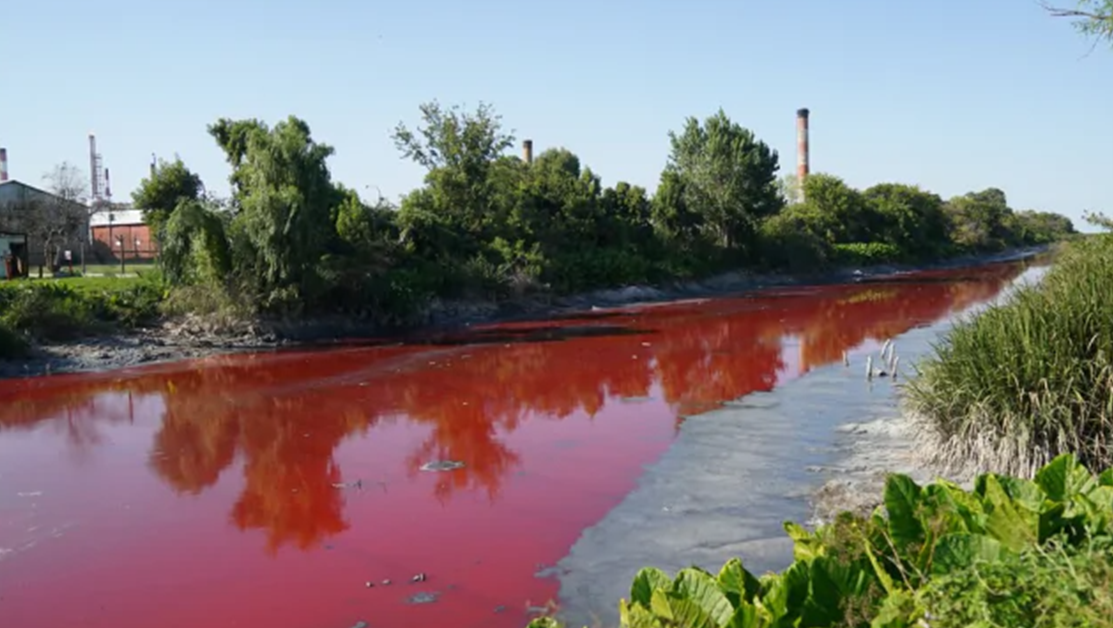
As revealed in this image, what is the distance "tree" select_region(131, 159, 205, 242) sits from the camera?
106 feet

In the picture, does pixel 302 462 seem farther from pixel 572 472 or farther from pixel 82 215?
pixel 82 215

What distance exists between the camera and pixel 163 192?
107ft

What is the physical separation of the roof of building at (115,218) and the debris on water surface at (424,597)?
51.0 m

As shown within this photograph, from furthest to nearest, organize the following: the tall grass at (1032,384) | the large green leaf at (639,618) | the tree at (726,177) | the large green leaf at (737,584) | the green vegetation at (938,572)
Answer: the tree at (726,177), the tall grass at (1032,384), the large green leaf at (737,584), the large green leaf at (639,618), the green vegetation at (938,572)

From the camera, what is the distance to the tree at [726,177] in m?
50.9

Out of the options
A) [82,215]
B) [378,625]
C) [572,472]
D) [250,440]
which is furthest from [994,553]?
[82,215]

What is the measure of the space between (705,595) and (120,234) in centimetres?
5637

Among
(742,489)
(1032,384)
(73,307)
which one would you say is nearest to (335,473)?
(742,489)

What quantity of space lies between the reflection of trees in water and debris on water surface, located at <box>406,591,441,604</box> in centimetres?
212

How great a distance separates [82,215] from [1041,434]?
159 ft

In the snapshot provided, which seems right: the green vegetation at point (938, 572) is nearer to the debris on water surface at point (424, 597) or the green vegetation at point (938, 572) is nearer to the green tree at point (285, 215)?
the debris on water surface at point (424, 597)

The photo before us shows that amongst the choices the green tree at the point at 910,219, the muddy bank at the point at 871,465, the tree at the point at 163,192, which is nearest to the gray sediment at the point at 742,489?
the muddy bank at the point at 871,465

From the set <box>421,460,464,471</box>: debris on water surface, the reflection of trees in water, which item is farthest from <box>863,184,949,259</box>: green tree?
<box>421,460,464,471</box>: debris on water surface

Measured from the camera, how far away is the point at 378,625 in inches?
280
